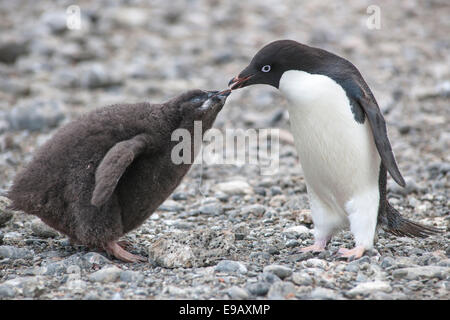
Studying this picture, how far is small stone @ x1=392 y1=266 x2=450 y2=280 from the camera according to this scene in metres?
4.19

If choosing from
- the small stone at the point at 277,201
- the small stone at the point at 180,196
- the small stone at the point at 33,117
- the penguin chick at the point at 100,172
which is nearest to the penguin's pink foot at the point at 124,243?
the penguin chick at the point at 100,172

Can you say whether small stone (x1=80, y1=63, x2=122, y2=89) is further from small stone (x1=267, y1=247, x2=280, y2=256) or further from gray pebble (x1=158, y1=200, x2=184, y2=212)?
small stone (x1=267, y1=247, x2=280, y2=256)

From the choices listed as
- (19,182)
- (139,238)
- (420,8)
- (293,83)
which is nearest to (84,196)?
(19,182)

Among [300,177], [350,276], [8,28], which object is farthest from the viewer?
[8,28]

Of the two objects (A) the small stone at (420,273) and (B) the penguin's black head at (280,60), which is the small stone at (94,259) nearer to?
(B) the penguin's black head at (280,60)

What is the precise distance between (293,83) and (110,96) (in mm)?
5881

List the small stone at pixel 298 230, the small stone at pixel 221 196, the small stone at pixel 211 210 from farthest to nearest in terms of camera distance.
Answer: the small stone at pixel 221 196, the small stone at pixel 211 210, the small stone at pixel 298 230

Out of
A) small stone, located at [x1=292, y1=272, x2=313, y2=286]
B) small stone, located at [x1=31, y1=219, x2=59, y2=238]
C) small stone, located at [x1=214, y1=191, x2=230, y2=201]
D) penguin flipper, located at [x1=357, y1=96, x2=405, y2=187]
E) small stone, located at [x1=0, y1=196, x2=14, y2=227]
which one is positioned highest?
penguin flipper, located at [x1=357, y1=96, x2=405, y2=187]

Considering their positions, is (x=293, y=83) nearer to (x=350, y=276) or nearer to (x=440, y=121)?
(x=350, y=276)

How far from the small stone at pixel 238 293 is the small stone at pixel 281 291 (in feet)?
0.46

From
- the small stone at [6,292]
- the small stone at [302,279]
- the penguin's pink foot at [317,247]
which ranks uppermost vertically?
the penguin's pink foot at [317,247]

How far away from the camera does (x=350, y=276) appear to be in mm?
4238

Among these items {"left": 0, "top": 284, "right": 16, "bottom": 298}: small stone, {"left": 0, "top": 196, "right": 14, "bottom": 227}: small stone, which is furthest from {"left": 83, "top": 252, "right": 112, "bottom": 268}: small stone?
{"left": 0, "top": 196, "right": 14, "bottom": 227}: small stone

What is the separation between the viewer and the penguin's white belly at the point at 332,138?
468cm
